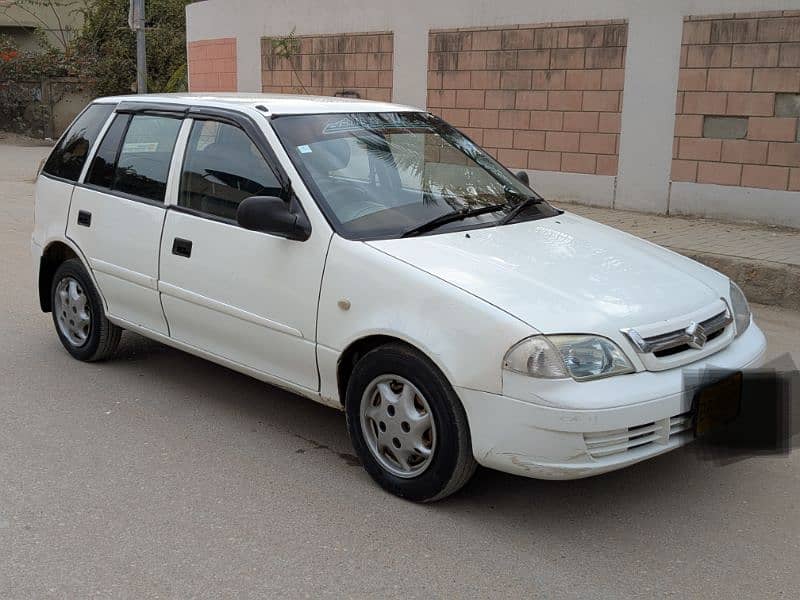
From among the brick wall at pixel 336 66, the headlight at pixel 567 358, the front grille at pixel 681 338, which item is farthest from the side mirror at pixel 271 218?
the brick wall at pixel 336 66

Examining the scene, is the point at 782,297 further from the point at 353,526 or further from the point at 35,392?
the point at 35,392

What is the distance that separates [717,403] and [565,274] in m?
0.84

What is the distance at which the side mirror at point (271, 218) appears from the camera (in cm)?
431

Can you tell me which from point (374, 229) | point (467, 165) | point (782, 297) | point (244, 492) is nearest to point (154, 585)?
point (244, 492)

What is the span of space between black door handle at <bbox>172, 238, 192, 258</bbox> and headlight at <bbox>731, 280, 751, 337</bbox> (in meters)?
2.79

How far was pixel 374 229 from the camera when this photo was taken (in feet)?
14.3

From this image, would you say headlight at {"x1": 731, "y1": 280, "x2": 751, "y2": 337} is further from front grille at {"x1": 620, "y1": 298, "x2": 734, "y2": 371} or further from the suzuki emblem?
the suzuki emblem

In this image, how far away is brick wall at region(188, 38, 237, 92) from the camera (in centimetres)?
1681

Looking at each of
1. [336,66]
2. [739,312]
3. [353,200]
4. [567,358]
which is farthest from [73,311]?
[336,66]

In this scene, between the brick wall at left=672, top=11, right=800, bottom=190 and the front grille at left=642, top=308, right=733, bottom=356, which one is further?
the brick wall at left=672, top=11, right=800, bottom=190

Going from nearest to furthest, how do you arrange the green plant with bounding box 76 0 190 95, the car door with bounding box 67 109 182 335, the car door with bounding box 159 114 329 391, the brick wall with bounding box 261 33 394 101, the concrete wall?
the car door with bounding box 159 114 329 391 → the car door with bounding box 67 109 182 335 → the concrete wall → the brick wall with bounding box 261 33 394 101 → the green plant with bounding box 76 0 190 95

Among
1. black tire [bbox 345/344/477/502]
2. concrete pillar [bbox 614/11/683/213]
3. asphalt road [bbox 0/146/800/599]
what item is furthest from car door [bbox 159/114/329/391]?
concrete pillar [bbox 614/11/683/213]

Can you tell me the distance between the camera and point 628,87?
10.9m

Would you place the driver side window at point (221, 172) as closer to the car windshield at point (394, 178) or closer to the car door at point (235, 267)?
the car door at point (235, 267)
